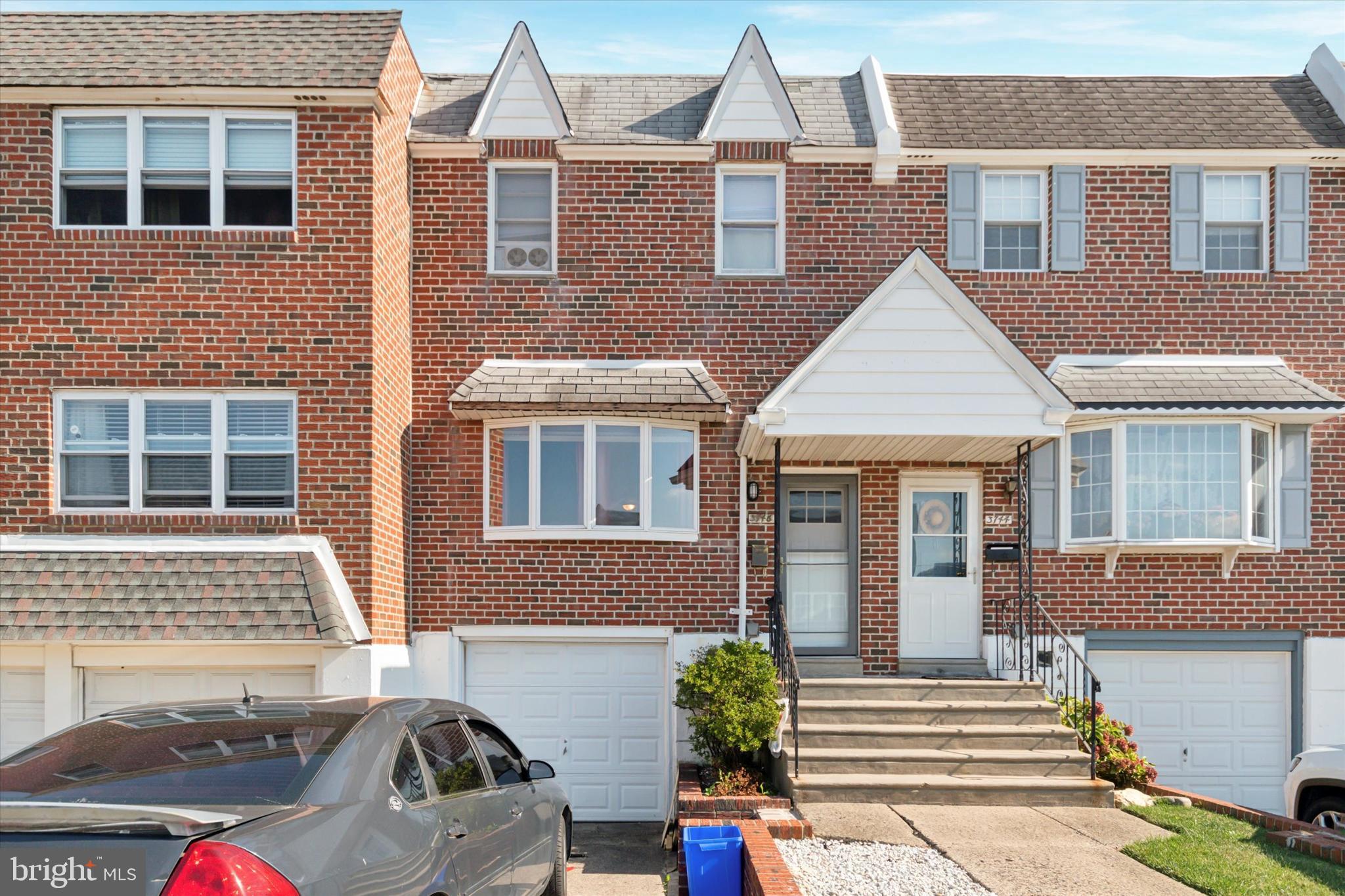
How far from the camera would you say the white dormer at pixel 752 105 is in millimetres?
13797

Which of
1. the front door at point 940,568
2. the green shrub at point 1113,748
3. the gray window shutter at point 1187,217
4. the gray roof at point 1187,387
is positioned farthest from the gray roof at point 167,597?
the gray window shutter at point 1187,217

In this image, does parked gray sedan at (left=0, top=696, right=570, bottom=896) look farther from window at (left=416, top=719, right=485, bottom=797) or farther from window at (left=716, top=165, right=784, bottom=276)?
window at (left=716, top=165, right=784, bottom=276)

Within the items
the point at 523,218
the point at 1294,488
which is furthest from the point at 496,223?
the point at 1294,488

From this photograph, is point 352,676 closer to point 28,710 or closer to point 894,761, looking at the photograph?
point 28,710

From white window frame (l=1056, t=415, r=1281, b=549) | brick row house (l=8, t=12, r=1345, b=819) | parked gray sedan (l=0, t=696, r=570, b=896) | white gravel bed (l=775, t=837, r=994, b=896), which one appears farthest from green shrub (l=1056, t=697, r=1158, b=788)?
parked gray sedan (l=0, t=696, r=570, b=896)

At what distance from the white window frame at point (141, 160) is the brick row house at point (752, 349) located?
3 cm

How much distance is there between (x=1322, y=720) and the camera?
44.5 feet

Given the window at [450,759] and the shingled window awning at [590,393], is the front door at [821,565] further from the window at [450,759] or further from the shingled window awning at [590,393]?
the window at [450,759]

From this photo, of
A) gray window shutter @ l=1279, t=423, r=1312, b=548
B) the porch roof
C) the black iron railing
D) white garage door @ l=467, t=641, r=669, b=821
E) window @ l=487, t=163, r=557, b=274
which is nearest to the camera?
the porch roof

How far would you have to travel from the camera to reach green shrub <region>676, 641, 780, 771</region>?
37.3 feet

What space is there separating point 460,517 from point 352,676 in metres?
2.63

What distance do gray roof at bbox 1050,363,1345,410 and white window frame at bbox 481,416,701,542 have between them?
4.34 meters

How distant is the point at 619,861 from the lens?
1132 centimetres

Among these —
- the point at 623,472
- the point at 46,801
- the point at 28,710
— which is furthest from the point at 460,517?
the point at 46,801
